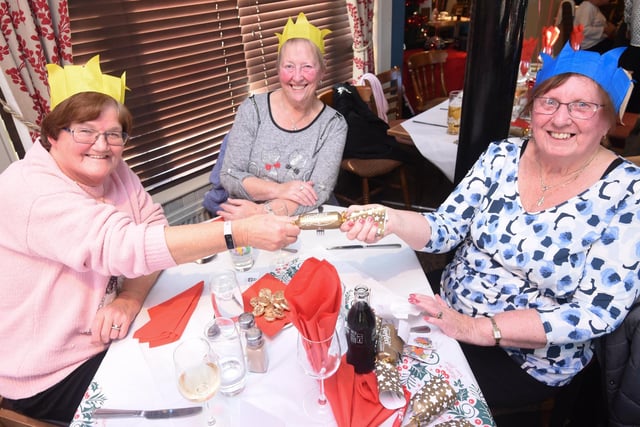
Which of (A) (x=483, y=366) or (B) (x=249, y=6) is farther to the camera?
(B) (x=249, y=6)

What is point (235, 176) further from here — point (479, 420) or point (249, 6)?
point (249, 6)

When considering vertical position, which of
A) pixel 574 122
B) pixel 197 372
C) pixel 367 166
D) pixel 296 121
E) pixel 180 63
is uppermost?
pixel 180 63

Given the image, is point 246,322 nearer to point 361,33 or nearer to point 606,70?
point 606,70

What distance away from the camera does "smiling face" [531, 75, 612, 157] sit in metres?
1.22

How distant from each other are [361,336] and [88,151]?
97 centimetres

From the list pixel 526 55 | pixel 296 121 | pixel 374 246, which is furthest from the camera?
pixel 526 55

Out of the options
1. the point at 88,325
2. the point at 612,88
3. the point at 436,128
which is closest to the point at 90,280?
the point at 88,325

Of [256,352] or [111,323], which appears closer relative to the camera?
[256,352]

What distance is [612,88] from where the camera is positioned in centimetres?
120

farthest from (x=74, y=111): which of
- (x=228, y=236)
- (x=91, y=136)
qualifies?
(x=228, y=236)

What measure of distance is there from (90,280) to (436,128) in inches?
89.4

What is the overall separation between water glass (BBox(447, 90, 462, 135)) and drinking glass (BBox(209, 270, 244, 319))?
1962 mm

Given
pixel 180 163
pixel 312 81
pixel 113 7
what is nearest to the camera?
pixel 312 81

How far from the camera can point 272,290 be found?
1.31 metres
